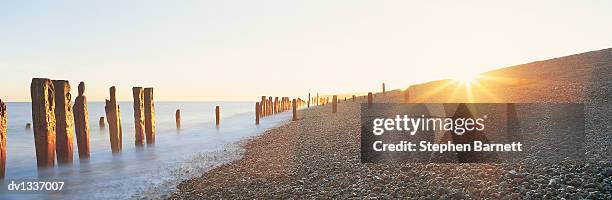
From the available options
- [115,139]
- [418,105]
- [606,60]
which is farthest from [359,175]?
[606,60]

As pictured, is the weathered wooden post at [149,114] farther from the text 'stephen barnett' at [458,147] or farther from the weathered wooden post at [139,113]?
the text 'stephen barnett' at [458,147]

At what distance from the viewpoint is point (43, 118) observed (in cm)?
1152

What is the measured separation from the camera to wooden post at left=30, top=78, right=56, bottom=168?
11.4 meters

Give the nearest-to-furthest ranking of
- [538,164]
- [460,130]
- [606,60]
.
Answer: [538,164]
[460,130]
[606,60]

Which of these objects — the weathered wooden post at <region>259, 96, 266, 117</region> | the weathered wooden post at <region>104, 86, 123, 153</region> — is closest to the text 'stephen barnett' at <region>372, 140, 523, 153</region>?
the weathered wooden post at <region>104, 86, 123, 153</region>

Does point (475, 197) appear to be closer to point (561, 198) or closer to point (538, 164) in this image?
point (561, 198)

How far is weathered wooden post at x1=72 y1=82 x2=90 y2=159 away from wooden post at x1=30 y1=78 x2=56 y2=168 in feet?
5.40

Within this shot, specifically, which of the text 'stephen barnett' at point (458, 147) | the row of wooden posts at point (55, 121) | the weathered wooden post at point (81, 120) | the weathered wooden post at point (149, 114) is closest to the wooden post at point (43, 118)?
the row of wooden posts at point (55, 121)

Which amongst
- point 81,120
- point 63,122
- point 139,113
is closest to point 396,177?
point 63,122

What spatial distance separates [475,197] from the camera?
601 cm

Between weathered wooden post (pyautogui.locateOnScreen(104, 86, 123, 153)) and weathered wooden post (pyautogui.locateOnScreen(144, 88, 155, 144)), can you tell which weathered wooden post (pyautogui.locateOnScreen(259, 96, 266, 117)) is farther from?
weathered wooden post (pyautogui.locateOnScreen(104, 86, 123, 153))

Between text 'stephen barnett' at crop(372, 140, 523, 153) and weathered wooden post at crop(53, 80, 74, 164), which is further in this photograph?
weathered wooden post at crop(53, 80, 74, 164)

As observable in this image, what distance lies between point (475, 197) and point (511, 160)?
8.25 feet

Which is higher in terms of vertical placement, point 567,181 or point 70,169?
point 567,181
